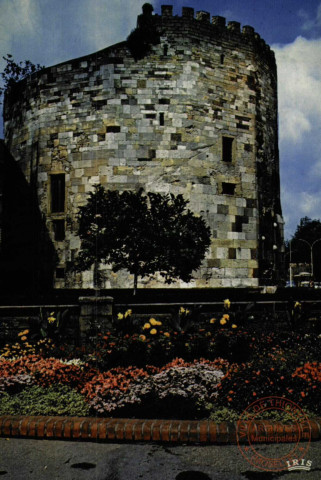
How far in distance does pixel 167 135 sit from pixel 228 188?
13.2 ft

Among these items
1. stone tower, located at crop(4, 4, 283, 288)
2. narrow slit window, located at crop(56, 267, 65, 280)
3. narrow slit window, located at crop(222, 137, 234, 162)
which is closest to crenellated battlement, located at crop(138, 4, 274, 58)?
stone tower, located at crop(4, 4, 283, 288)

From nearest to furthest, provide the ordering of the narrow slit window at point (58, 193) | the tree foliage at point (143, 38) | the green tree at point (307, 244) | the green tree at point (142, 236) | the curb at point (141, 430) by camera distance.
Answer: the curb at point (141, 430)
the green tree at point (142, 236)
the tree foliage at point (143, 38)
the narrow slit window at point (58, 193)
the green tree at point (307, 244)

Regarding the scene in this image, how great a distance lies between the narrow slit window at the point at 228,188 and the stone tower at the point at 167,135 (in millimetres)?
50

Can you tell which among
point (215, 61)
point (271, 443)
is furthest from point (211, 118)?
point (271, 443)

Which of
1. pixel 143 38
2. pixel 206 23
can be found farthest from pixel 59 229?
pixel 206 23

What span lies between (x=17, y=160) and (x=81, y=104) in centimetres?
512

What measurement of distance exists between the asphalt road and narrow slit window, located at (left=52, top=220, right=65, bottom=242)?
1745 cm

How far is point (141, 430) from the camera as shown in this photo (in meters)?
6.13

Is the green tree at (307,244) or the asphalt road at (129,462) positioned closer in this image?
the asphalt road at (129,462)

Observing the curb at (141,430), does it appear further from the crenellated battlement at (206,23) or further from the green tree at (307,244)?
the green tree at (307,244)

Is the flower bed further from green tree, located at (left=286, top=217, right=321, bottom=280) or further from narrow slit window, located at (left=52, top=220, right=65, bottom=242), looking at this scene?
green tree, located at (left=286, top=217, right=321, bottom=280)

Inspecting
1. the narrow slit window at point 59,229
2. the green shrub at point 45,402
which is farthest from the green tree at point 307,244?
the green shrub at point 45,402

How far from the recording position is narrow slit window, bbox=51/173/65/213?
923 inches

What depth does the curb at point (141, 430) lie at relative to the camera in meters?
6.04
